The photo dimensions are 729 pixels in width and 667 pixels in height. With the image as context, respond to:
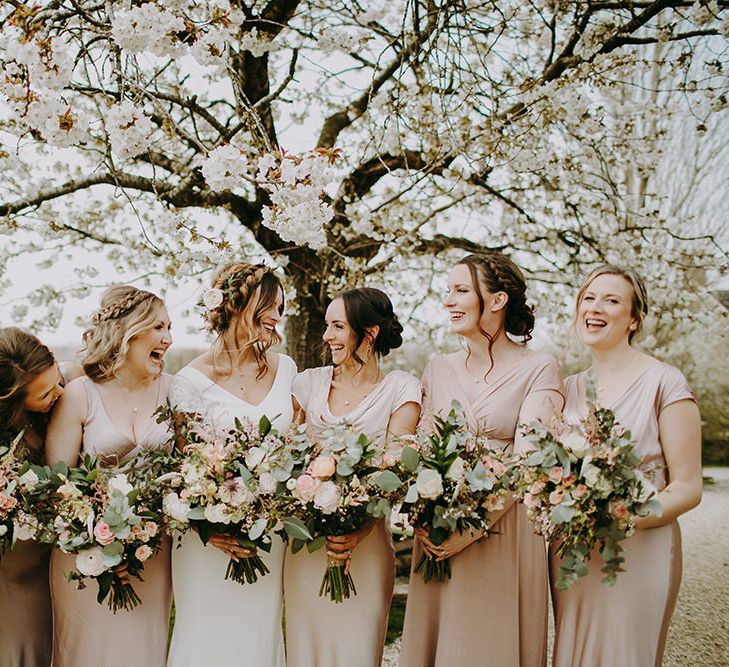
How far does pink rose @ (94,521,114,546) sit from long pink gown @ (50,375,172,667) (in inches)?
17.9

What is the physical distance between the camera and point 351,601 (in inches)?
133

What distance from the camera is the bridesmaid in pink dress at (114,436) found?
326 cm

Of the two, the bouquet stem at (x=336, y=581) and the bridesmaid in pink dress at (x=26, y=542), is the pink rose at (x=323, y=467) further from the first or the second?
the bridesmaid in pink dress at (x=26, y=542)

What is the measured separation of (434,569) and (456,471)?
661 millimetres

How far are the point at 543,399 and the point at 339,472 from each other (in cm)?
103

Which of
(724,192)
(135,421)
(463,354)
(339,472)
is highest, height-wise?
(724,192)

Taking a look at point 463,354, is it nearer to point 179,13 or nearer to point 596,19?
point 179,13

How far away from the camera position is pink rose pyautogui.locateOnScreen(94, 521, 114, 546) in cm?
285

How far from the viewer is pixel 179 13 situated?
3.25 metres

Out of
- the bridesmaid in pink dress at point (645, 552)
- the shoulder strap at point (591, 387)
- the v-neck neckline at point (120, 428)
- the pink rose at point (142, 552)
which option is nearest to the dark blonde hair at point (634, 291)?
the bridesmaid in pink dress at point (645, 552)

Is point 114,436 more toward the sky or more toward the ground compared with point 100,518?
more toward the sky

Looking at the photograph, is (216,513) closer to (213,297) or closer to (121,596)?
(121,596)

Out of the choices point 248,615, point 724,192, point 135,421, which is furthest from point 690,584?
point 724,192

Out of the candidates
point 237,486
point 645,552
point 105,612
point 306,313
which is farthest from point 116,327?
point 306,313
